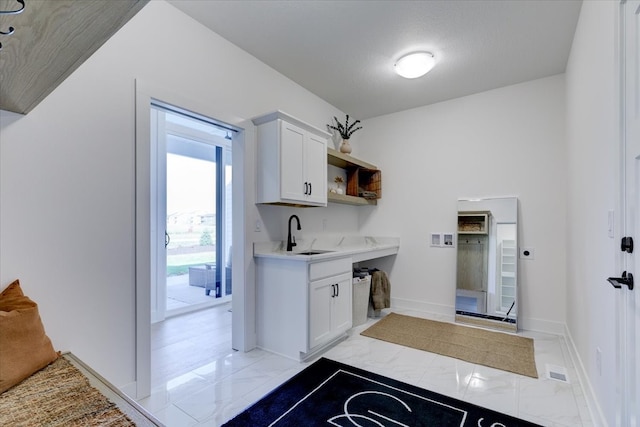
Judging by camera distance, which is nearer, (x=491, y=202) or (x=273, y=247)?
(x=273, y=247)

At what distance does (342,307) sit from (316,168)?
57.2 inches

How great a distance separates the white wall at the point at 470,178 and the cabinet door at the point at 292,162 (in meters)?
1.83

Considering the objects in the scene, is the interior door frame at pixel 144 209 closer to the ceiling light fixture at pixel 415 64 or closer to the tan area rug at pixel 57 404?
the tan area rug at pixel 57 404

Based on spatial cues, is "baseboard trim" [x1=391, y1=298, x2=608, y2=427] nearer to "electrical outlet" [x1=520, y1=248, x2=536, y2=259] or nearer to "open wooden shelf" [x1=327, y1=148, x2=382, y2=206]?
"electrical outlet" [x1=520, y1=248, x2=536, y2=259]

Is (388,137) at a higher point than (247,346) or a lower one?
higher

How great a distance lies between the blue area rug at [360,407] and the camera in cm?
174

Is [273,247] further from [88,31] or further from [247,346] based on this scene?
[88,31]

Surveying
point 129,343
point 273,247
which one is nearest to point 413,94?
point 273,247

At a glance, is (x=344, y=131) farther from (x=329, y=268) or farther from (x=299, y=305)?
(x=299, y=305)

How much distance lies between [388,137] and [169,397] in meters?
3.90

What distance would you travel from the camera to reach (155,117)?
3.60 metres

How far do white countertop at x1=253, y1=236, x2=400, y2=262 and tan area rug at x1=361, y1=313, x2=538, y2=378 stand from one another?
33.0 inches

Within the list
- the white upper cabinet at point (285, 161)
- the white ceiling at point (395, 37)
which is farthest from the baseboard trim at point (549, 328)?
the white ceiling at point (395, 37)

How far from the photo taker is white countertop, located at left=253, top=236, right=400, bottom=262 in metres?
2.71
